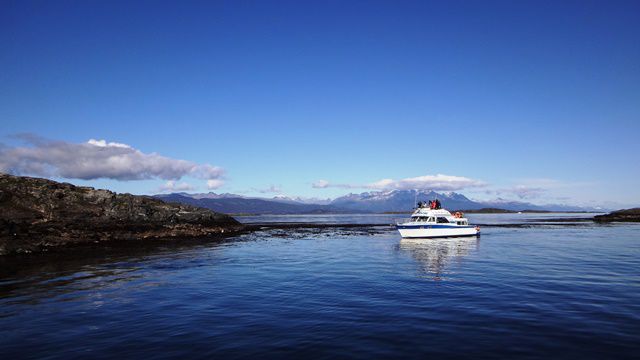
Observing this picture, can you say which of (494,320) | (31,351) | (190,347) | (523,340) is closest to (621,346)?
(523,340)

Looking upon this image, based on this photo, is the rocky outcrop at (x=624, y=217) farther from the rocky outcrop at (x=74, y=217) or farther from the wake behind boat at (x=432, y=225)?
the rocky outcrop at (x=74, y=217)

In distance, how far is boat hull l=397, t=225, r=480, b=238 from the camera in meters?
55.9

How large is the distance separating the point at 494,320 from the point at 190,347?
1116cm

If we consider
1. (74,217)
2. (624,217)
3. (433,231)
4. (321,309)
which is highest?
(624,217)

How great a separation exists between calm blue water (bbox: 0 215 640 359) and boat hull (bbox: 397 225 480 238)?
24132 mm

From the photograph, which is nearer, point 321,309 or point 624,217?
point 321,309

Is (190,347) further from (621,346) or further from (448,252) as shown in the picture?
(448,252)

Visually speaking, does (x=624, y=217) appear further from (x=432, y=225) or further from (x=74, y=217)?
(x=74, y=217)

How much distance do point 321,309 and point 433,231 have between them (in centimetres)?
4358

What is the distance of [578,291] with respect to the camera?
20047 mm

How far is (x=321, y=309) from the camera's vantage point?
664 inches

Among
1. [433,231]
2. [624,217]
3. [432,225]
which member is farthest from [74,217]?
[624,217]

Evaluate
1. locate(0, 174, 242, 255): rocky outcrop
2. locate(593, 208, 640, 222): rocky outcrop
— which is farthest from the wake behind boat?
locate(593, 208, 640, 222): rocky outcrop

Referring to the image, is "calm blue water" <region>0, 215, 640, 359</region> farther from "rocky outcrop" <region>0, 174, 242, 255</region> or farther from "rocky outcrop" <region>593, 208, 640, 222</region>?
"rocky outcrop" <region>593, 208, 640, 222</region>
